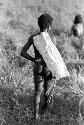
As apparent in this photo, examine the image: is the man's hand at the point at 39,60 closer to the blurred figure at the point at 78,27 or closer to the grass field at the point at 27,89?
the grass field at the point at 27,89

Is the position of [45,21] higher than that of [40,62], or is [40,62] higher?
[45,21]

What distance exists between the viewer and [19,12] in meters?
11.8

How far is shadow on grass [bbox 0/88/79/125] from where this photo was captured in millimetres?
4613

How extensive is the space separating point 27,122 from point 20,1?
9661 millimetres

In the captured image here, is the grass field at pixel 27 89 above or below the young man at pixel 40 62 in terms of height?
below

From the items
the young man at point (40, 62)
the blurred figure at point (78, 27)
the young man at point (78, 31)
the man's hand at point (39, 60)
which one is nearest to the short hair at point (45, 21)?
the young man at point (40, 62)

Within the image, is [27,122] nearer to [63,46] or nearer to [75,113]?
[75,113]

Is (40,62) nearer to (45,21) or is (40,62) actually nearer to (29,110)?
(45,21)

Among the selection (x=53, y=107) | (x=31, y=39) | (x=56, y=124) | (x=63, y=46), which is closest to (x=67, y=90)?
(x=53, y=107)

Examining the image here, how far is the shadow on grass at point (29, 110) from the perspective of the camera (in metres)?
4.61

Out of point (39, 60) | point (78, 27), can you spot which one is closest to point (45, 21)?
point (39, 60)

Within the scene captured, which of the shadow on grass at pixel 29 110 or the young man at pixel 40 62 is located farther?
the shadow on grass at pixel 29 110

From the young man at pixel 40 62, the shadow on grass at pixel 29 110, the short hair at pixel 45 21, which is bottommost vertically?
the shadow on grass at pixel 29 110

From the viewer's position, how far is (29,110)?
15.5ft
